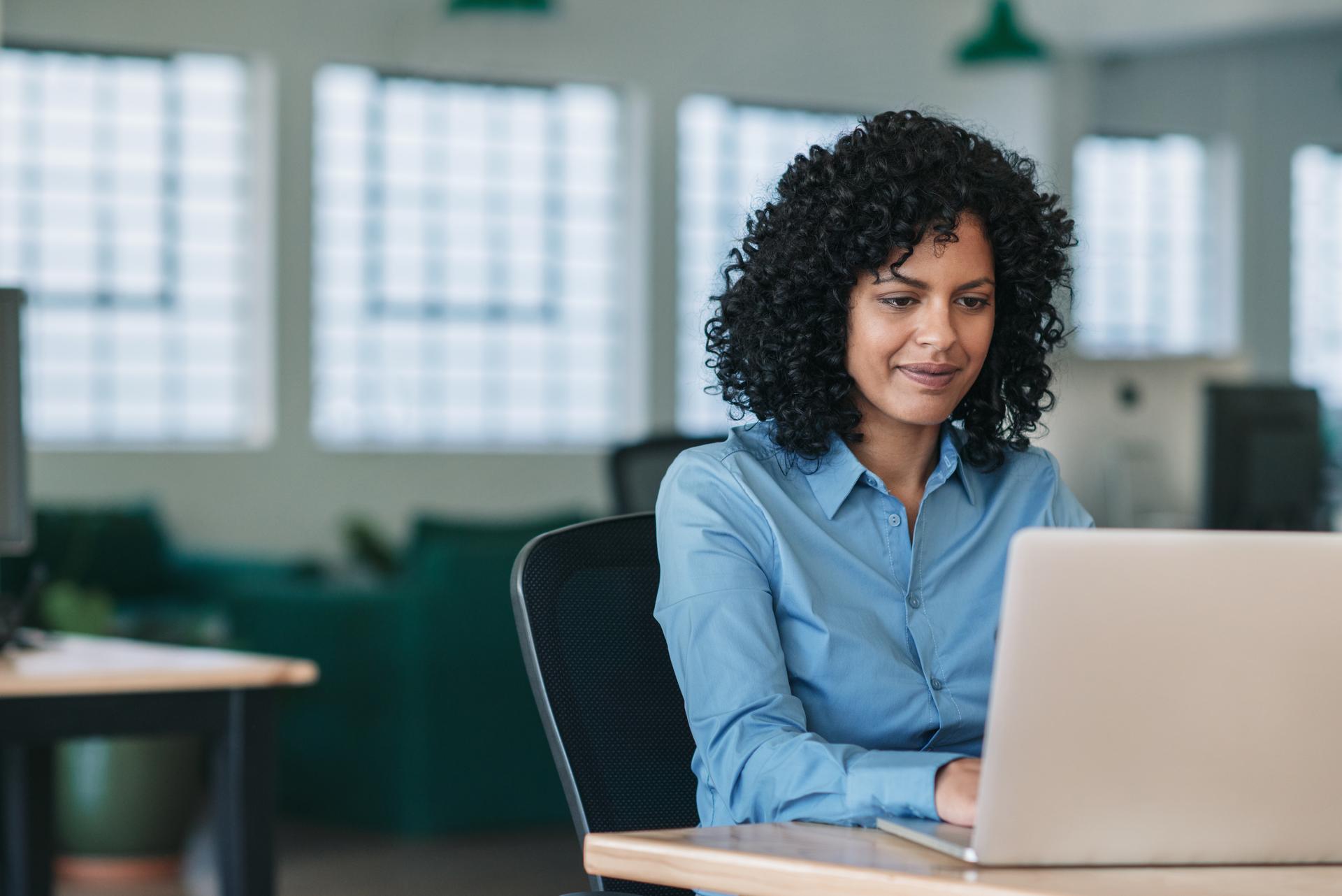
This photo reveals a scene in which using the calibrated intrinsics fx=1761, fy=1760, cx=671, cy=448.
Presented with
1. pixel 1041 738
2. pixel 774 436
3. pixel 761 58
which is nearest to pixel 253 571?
pixel 761 58

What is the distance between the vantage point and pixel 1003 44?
21.5 feet

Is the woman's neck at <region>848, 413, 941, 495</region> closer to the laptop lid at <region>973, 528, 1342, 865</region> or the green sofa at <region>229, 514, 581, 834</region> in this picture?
the laptop lid at <region>973, 528, 1342, 865</region>

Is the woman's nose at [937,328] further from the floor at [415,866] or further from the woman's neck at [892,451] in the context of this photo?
the floor at [415,866]

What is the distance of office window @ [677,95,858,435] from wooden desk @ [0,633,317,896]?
16.7ft

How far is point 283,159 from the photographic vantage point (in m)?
6.92

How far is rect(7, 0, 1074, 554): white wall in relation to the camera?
22.3 ft

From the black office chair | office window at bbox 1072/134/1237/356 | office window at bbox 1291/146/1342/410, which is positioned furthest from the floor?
office window at bbox 1291/146/1342/410

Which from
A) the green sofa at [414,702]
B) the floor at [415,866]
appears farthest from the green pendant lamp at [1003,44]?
the floor at [415,866]

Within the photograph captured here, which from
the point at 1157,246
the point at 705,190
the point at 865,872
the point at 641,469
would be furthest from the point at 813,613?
the point at 1157,246

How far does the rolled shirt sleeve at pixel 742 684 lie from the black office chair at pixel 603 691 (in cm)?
5

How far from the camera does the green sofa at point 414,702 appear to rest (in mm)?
4648

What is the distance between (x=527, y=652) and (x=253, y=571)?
4.89m

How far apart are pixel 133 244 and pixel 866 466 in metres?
5.74

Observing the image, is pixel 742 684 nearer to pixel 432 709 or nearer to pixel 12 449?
pixel 12 449
